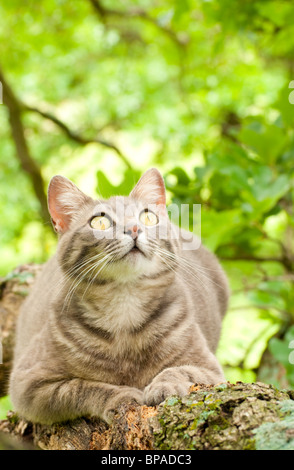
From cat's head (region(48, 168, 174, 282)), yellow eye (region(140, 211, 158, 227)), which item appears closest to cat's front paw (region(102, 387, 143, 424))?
cat's head (region(48, 168, 174, 282))

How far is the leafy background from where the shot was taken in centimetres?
302

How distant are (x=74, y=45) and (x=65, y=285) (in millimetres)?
5638

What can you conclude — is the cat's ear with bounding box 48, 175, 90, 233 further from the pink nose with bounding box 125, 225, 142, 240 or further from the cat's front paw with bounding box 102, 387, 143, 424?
the cat's front paw with bounding box 102, 387, 143, 424

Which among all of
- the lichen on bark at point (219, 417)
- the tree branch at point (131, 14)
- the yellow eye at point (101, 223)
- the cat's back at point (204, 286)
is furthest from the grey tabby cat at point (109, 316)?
the tree branch at point (131, 14)

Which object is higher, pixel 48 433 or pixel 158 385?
pixel 158 385

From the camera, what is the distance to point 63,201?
2.11 m

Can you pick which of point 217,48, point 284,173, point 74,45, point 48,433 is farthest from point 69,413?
point 74,45

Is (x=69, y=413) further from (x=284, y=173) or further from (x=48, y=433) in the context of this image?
(x=284, y=173)

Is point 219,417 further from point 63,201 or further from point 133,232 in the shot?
point 63,201

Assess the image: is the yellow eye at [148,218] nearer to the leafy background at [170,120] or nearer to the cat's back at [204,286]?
the cat's back at [204,286]

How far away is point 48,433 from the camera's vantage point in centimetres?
188

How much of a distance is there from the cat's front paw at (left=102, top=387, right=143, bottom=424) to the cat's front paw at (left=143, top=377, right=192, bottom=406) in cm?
4

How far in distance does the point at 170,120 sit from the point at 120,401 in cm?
574
